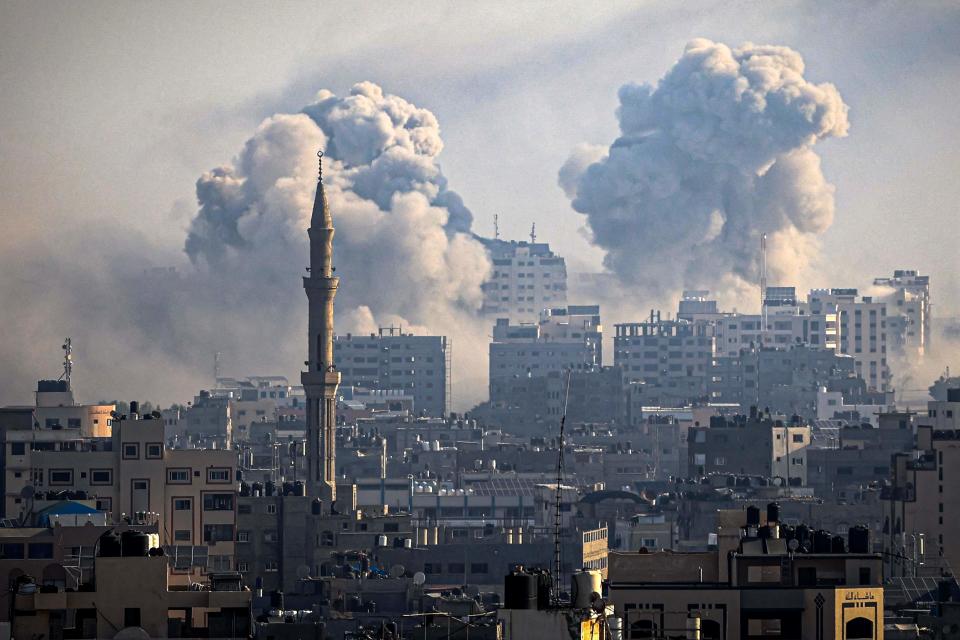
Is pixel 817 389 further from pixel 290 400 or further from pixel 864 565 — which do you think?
pixel 864 565

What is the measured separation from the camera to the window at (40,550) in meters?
67.1

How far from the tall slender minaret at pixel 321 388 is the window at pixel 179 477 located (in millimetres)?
14407

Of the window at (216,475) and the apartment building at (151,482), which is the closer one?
the apartment building at (151,482)

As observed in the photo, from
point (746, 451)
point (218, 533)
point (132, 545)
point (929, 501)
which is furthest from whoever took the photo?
point (746, 451)

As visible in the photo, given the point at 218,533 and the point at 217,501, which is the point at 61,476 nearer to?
the point at 217,501

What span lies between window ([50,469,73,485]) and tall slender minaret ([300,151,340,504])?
1354 centimetres

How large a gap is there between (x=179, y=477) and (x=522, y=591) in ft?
190

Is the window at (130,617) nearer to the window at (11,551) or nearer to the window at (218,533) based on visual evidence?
the window at (11,551)

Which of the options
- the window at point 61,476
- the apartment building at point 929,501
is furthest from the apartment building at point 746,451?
the window at point 61,476

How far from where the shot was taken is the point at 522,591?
30.6 metres

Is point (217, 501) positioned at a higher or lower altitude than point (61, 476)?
lower

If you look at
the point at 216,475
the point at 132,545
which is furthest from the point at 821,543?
the point at 216,475

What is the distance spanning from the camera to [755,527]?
47.8 m

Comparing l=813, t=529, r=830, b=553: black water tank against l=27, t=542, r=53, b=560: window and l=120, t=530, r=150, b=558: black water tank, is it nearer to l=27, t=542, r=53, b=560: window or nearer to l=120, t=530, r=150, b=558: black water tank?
l=120, t=530, r=150, b=558: black water tank
